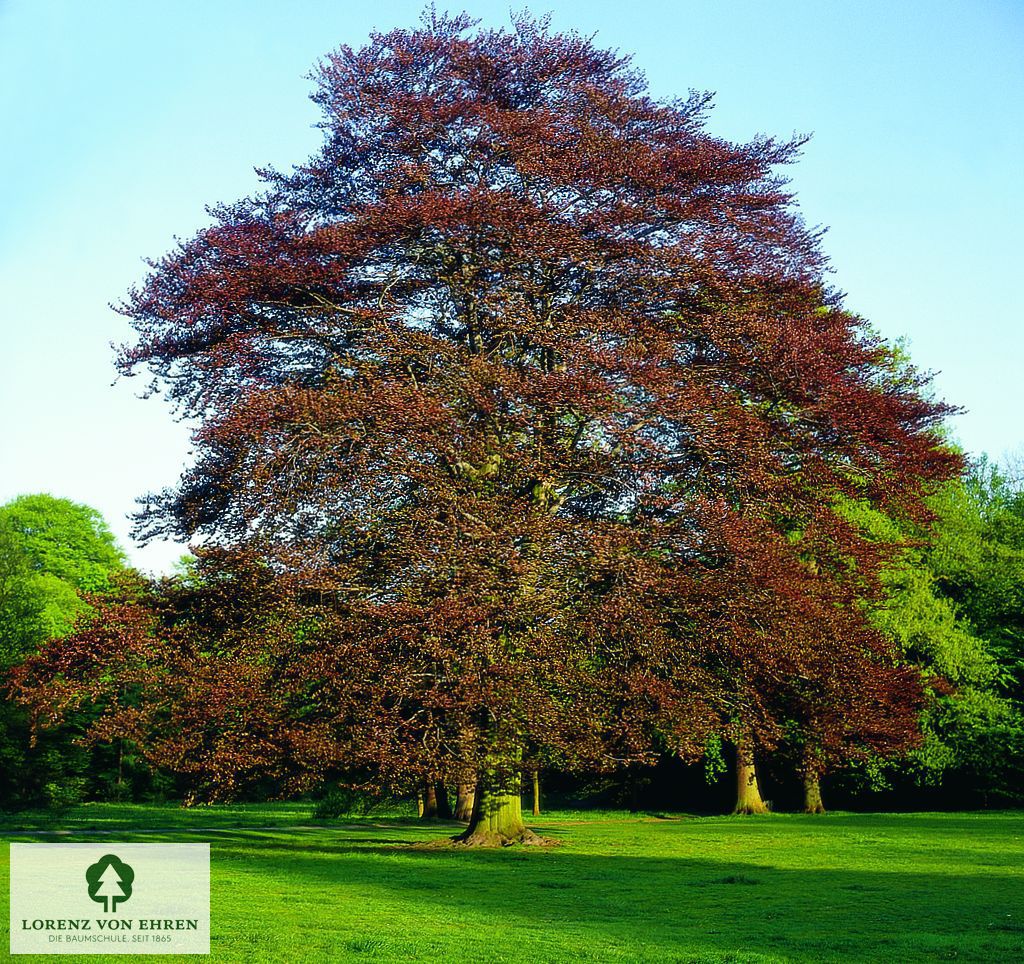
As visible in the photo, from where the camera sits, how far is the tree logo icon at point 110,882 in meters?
11.4

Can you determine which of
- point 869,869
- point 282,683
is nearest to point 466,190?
point 282,683

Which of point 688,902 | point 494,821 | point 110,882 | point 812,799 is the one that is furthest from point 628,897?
point 812,799

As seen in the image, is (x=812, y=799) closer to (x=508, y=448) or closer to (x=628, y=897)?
(x=508, y=448)

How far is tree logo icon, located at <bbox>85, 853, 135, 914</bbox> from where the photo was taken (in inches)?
448

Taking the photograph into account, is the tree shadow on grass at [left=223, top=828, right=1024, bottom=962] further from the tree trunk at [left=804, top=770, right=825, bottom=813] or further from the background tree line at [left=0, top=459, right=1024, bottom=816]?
the tree trunk at [left=804, top=770, right=825, bottom=813]

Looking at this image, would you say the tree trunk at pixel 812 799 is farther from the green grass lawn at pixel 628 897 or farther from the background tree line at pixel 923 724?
the green grass lawn at pixel 628 897

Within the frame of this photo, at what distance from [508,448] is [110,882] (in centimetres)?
887

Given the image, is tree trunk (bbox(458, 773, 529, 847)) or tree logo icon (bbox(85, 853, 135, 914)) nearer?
tree logo icon (bbox(85, 853, 135, 914))

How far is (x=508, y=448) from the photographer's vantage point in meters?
18.7

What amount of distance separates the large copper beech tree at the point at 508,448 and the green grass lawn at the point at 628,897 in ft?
5.80

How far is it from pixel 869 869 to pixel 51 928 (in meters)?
11.0

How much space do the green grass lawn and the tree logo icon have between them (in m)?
1.04

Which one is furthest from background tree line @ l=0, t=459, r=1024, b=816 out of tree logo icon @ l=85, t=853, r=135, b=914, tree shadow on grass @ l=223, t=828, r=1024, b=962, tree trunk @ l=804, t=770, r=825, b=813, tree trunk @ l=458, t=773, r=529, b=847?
tree logo icon @ l=85, t=853, r=135, b=914

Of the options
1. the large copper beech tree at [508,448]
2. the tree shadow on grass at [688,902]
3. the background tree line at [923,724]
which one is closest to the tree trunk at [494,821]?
the large copper beech tree at [508,448]
